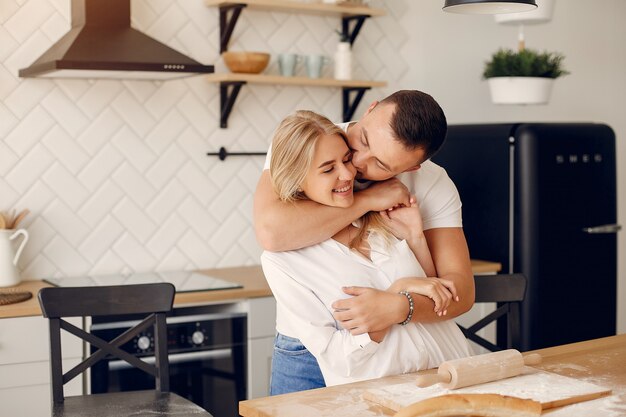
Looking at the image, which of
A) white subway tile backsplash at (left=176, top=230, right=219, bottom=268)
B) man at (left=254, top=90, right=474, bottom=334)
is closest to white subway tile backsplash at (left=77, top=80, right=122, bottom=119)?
white subway tile backsplash at (left=176, top=230, right=219, bottom=268)

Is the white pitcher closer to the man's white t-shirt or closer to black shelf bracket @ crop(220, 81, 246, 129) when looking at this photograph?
black shelf bracket @ crop(220, 81, 246, 129)

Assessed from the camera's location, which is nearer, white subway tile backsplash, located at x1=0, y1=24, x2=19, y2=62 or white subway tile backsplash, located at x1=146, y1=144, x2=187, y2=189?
white subway tile backsplash, located at x1=0, y1=24, x2=19, y2=62

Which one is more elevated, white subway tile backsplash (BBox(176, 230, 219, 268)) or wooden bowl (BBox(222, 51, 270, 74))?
wooden bowl (BBox(222, 51, 270, 74))

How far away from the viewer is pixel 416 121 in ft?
6.56

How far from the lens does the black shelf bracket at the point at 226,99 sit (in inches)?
145

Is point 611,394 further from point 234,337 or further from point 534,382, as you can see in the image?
point 234,337

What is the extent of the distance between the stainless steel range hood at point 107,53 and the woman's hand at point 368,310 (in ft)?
4.75

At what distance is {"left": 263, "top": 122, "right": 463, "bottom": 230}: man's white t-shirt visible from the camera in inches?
88.8

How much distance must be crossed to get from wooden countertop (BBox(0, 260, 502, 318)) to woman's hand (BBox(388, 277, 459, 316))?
1249mm

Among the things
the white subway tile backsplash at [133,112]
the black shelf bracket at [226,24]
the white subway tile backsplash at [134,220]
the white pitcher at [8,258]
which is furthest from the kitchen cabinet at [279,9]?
the white pitcher at [8,258]

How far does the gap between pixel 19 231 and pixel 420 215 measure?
174cm

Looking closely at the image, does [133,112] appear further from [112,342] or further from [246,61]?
[112,342]

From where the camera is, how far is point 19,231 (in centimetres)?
328

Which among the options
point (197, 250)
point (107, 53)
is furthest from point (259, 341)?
point (107, 53)
